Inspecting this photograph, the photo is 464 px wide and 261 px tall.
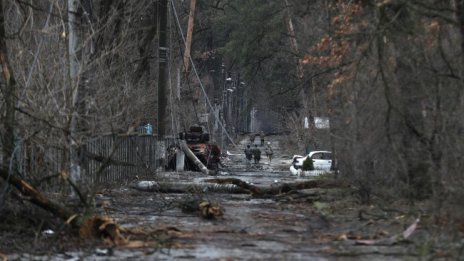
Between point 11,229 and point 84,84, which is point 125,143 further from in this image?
point 11,229

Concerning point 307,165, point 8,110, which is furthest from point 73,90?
point 307,165

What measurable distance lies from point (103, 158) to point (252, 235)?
18.8ft

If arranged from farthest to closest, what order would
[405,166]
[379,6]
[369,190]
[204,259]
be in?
Answer: [369,190]
[405,166]
[379,6]
[204,259]

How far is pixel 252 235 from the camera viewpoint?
1209cm

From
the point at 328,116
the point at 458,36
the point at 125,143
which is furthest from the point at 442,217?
the point at 125,143

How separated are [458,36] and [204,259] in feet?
18.4

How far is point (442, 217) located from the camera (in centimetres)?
1068

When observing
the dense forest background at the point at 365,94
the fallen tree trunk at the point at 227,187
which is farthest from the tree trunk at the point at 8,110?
the fallen tree trunk at the point at 227,187

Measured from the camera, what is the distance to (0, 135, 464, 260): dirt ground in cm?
988

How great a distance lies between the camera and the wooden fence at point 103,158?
43.9 feet

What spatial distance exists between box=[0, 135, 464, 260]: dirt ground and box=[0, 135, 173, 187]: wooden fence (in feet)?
3.90

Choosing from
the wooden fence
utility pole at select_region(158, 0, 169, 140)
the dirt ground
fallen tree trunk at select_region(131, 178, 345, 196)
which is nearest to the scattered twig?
the dirt ground

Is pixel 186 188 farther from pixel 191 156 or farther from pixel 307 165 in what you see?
pixel 307 165

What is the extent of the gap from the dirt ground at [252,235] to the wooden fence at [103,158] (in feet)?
3.90
